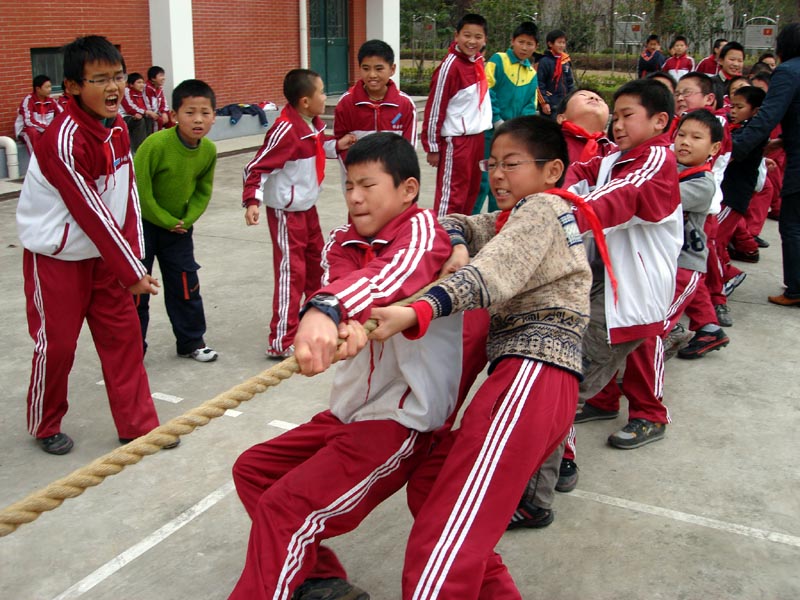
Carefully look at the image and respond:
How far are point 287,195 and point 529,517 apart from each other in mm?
2549

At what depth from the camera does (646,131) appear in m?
3.67

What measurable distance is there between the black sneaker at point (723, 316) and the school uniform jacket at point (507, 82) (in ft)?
9.66

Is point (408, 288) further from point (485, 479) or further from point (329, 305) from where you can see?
point (485, 479)

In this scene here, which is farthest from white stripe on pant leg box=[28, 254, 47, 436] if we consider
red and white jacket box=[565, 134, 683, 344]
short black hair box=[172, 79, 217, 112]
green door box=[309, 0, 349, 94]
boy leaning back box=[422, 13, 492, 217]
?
green door box=[309, 0, 349, 94]

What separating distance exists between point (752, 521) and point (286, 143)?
317 centimetres

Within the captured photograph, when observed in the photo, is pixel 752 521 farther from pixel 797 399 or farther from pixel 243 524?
pixel 243 524

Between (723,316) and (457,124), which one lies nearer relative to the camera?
(723,316)

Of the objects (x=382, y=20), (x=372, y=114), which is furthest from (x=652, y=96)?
(x=382, y=20)

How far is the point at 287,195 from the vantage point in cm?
515

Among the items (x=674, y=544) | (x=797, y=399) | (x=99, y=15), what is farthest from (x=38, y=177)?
(x=99, y=15)

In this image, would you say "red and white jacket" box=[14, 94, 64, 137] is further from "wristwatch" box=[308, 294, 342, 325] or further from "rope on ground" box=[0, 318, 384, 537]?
"wristwatch" box=[308, 294, 342, 325]

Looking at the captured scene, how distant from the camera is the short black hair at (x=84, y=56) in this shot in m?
3.72

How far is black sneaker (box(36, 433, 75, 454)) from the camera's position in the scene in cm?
403

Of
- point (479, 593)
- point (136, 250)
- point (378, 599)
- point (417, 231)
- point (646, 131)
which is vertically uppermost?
point (646, 131)
